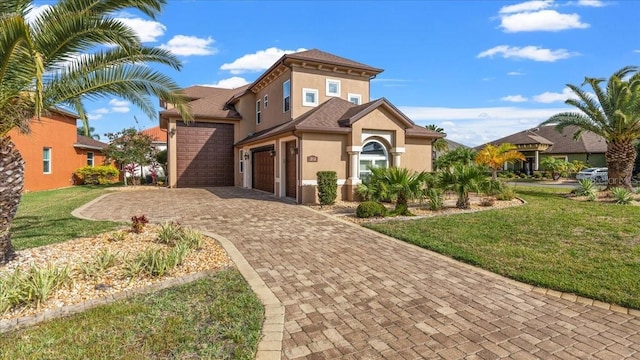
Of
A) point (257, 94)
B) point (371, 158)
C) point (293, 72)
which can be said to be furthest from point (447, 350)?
point (257, 94)

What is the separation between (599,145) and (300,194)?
133ft

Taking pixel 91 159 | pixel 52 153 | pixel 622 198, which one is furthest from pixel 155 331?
pixel 91 159

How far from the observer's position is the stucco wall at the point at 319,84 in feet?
59.8

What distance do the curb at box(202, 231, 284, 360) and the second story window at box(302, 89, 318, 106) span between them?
13.1 metres

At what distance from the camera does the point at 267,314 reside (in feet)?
14.4

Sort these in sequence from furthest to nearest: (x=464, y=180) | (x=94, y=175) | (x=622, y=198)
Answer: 1. (x=94, y=175)
2. (x=622, y=198)
3. (x=464, y=180)

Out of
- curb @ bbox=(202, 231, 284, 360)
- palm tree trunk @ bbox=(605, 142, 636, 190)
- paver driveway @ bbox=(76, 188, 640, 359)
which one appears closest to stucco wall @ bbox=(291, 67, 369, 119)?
paver driveway @ bbox=(76, 188, 640, 359)

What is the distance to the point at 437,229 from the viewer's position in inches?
357

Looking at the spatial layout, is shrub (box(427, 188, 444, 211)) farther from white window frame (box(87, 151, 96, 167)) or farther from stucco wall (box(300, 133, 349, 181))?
white window frame (box(87, 151, 96, 167))

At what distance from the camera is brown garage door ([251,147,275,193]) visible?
756 inches

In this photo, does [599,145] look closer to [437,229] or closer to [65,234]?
[437,229]

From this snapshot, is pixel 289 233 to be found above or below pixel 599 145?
below

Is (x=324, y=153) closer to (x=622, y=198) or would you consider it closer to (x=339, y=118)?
(x=339, y=118)

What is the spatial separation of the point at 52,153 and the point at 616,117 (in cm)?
→ 3276
